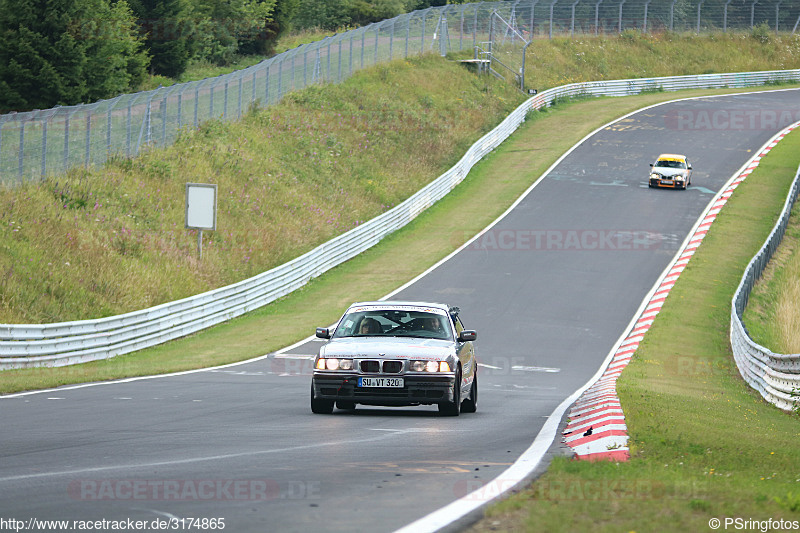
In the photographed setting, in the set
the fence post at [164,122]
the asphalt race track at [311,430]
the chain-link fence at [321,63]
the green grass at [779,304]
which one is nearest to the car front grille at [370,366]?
the asphalt race track at [311,430]

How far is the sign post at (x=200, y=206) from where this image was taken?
103 feet

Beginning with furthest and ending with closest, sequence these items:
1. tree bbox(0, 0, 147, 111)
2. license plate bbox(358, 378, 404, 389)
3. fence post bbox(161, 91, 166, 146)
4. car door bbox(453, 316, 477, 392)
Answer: tree bbox(0, 0, 147, 111) → fence post bbox(161, 91, 166, 146) → car door bbox(453, 316, 477, 392) → license plate bbox(358, 378, 404, 389)

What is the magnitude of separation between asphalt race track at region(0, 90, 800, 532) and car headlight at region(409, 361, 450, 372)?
627mm

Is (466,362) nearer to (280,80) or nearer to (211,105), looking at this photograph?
(211,105)

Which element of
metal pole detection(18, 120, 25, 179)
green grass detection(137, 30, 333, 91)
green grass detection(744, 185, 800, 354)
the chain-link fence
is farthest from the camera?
green grass detection(137, 30, 333, 91)

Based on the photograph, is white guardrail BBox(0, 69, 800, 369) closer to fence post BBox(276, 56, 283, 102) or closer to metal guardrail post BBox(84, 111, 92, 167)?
metal guardrail post BBox(84, 111, 92, 167)

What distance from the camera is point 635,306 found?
102 ft

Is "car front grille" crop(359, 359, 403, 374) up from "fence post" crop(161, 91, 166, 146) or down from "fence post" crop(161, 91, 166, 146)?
down

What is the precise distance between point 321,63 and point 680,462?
4807 cm

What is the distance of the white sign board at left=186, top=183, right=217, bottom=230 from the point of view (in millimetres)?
31531

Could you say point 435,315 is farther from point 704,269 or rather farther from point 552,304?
point 704,269

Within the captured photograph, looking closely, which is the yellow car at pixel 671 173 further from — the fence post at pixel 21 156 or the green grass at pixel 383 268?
the fence post at pixel 21 156

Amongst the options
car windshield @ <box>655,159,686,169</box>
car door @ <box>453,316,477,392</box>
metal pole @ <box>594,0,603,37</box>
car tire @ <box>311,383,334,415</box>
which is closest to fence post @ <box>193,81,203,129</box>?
car windshield @ <box>655,159,686,169</box>

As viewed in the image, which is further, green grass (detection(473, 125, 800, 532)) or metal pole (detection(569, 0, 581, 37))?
metal pole (detection(569, 0, 581, 37))
